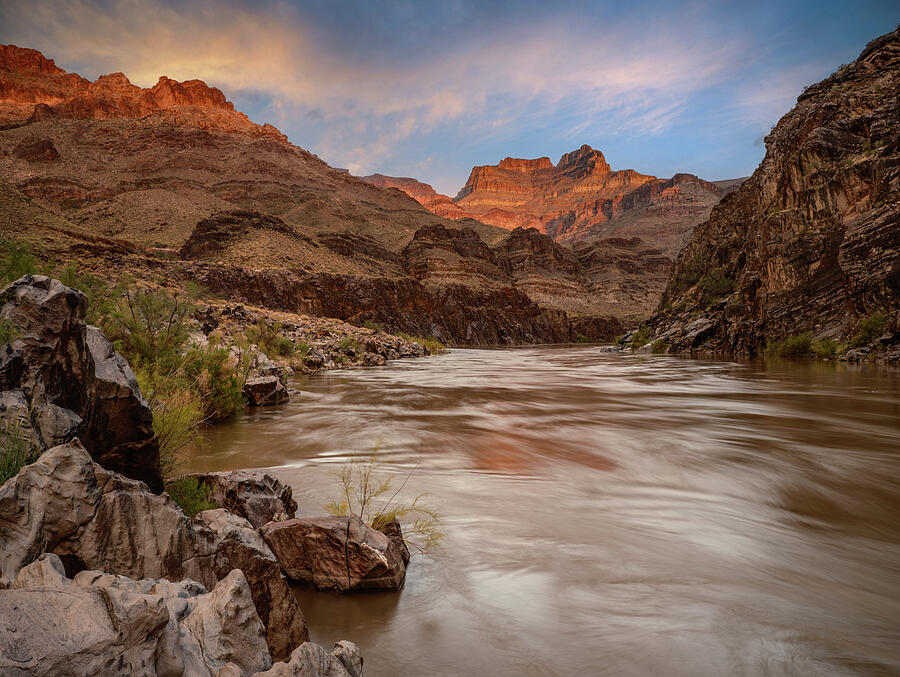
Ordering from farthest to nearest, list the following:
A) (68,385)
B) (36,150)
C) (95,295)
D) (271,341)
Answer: (36,150) < (271,341) < (95,295) < (68,385)

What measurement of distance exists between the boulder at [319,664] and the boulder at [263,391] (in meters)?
8.98

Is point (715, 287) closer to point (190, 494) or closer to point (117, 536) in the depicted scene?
point (190, 494)

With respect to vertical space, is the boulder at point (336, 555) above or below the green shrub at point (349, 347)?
below

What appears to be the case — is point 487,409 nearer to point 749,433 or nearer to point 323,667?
point 749,433

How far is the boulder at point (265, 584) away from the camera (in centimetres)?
225

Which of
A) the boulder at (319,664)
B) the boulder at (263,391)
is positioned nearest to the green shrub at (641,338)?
the boulder at (263,391)

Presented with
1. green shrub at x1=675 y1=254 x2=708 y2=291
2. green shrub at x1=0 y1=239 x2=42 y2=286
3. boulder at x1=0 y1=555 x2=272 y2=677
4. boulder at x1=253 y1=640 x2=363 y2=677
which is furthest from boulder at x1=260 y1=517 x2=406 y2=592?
green shrub at x1=675 y1=254 x2=708 y2=291

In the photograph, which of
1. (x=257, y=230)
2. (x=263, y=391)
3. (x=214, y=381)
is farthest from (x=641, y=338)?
(x=257, y=230)

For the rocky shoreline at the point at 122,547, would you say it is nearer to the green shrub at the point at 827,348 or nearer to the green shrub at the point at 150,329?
the green shrub at the point at 150,329

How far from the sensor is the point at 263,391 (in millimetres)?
10188

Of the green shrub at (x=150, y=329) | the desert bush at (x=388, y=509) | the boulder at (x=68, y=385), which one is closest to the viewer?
the boulder at (x=68, y=385)

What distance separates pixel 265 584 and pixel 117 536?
2.51 feet

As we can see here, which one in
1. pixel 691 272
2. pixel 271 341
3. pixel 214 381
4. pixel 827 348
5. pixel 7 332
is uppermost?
pixel 691 272

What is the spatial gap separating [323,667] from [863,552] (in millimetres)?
4248
